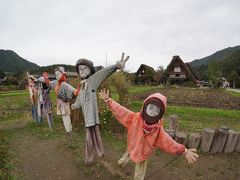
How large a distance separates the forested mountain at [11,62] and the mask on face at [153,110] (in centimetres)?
9770

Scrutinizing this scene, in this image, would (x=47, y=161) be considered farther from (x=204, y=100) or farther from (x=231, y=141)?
(x=204, y=100)

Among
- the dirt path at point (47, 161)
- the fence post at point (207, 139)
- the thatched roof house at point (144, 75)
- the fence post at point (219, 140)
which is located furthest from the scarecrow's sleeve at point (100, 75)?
the thatched roof house at point (144, 75)

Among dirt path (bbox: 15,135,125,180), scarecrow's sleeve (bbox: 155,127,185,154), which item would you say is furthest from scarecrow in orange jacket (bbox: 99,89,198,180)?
dirt path (bbox: 15,135,125,180)

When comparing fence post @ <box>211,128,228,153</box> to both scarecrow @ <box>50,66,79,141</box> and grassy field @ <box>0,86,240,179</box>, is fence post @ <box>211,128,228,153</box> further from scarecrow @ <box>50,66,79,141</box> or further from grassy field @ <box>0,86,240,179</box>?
scarecrow @ <box>50,66,79,141</box>

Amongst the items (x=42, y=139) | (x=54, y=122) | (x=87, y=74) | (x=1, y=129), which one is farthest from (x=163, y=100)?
(x=1, y=129)

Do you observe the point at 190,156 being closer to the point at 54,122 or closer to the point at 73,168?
the point at 73,168

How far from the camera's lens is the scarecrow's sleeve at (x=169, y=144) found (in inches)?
151

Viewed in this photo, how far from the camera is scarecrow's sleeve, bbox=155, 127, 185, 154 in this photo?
12.6ft

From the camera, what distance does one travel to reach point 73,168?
17.5ft

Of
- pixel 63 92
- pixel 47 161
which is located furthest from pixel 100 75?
pixel 47 161

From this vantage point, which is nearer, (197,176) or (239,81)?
(197,176)

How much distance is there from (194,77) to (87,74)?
41.0m

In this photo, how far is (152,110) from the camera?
3.77 metres

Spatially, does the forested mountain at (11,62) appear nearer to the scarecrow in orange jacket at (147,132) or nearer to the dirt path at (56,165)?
the dirt path at (56,165)
